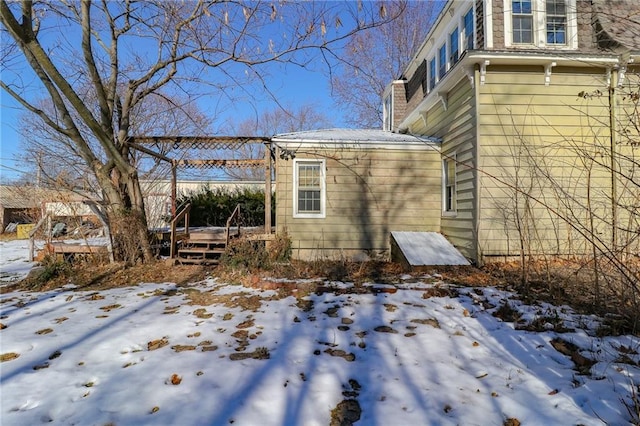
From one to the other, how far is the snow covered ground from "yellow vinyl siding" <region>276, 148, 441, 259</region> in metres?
4.11

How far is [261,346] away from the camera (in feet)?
11.0

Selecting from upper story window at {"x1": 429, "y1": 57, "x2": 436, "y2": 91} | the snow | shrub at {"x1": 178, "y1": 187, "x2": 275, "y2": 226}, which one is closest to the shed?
the snow

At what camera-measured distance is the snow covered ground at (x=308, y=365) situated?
7.56 ft

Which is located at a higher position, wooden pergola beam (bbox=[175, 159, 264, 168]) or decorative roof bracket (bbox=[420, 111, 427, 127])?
decorative roof bracket (bbox=[420, 111, 427, 127])

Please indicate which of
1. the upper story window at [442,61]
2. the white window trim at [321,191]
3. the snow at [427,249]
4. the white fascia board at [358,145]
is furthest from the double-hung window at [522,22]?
the white window trim at [321,191]

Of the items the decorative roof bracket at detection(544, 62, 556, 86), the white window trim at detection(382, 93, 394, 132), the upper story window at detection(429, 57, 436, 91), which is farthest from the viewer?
the white window trim at detection(382, 93, 394, 132)

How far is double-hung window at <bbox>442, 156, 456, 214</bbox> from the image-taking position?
8426 millimetres

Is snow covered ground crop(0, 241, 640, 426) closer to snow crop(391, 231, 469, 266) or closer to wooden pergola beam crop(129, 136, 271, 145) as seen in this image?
snow crop(391, 231, 469, 266)

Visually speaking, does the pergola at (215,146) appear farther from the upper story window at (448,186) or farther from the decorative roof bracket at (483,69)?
the decorative roof bracket at (483,69)

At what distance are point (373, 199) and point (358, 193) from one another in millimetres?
441

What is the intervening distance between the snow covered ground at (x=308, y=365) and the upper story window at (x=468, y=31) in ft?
20.9

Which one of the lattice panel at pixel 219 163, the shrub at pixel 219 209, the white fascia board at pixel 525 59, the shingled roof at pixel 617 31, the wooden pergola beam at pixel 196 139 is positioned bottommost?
the shrub at pixel 219 209

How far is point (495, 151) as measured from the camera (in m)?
7.25

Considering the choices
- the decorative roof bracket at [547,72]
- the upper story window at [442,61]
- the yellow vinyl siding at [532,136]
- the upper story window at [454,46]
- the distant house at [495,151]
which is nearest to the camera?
the distant house at [495,151]
